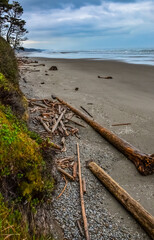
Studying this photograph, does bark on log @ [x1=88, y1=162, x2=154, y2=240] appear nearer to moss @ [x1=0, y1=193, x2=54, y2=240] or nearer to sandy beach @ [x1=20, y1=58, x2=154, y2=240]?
sandy beach @ [x1=20, y1=58, x2=154, y2=240]

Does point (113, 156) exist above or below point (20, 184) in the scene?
below

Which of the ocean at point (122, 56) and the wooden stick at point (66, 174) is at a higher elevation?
the ocean at point (122, 56)

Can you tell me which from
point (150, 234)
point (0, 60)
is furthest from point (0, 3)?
point (150, 234)

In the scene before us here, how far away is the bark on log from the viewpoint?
3334 mm

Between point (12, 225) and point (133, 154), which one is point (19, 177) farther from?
point (133, 154)

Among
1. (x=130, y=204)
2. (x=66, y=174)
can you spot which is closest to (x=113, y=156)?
(x=66, y=174)

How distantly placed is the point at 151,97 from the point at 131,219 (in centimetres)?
949

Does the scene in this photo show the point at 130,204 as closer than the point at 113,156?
Yes

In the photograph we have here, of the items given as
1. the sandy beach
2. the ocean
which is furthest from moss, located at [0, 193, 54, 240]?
the ocean

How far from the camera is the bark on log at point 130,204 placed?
10.9ft

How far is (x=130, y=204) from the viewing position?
373 cm

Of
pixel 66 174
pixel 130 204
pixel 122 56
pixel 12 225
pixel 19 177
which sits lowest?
pixel 130 204

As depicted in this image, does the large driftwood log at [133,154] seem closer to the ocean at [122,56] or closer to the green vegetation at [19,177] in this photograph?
the green vegetation at [19,177]

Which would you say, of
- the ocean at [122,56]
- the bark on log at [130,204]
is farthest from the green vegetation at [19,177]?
the ocean at [122,56]
